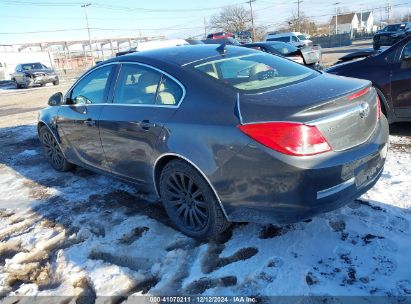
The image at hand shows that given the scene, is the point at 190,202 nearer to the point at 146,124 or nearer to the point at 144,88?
the point at 146,124

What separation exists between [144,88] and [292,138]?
1.70 m

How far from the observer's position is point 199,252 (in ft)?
11.1

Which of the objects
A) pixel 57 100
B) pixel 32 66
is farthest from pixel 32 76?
pixel 57 100

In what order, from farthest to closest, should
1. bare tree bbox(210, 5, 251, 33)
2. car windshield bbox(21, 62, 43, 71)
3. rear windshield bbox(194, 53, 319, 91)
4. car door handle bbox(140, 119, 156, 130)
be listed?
bare tree bbox(210, 5, 251, 33) → car windshield bbox(21, 62, 43, 71) → car door handle bbox(140, 119, 156, 130) → rear windshield bbox(194, 53, 319, 91)

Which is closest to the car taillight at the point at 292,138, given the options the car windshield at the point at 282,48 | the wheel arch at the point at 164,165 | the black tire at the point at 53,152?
the wheel arch at the point at 164,165

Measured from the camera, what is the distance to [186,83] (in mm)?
3451

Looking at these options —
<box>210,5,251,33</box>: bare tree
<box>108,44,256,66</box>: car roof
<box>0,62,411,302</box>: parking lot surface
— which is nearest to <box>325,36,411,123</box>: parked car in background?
<box>0,62,411,302</box>: parking lot surface

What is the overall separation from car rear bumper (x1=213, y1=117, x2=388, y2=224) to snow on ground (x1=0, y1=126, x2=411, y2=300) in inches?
15.7

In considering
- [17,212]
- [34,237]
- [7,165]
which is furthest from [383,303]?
[7,165]

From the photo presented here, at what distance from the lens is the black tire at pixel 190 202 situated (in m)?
3.29

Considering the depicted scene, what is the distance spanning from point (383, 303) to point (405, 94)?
3961 mm

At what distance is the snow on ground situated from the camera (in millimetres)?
2871

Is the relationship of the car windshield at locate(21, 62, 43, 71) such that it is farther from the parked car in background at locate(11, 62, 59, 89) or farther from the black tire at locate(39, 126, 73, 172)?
the black tire at locate(39, 126, 73, 172)

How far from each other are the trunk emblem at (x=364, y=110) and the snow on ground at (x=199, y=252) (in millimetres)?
973
